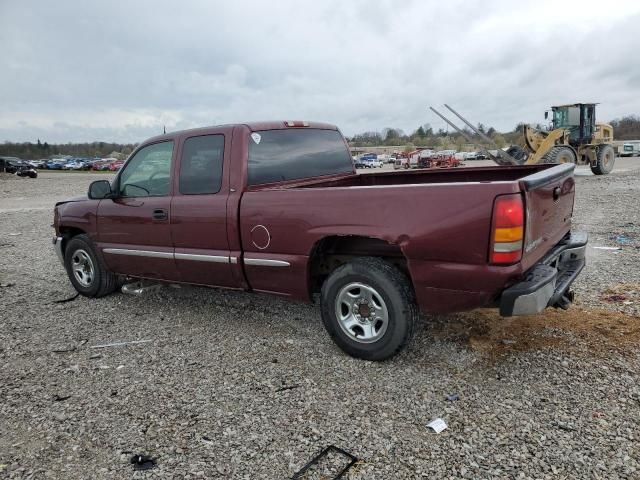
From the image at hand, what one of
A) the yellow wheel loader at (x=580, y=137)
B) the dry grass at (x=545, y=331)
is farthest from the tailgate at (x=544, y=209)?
the yellow wheel loader at (x=580, y=137)

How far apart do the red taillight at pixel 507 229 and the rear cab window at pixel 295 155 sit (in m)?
2.08

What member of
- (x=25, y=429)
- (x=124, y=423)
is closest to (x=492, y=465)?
(x=124, y=423)

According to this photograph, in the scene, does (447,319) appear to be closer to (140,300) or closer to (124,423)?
(124,423)

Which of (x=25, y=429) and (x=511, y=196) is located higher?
(x=511, y=196)

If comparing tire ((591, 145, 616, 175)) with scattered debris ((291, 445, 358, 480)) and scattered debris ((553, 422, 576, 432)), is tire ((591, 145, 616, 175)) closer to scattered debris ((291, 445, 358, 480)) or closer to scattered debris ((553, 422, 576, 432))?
scattered debris ((553, 422, 576, 432))

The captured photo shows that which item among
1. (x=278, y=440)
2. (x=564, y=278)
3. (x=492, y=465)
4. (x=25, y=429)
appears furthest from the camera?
(x=564, y=278)

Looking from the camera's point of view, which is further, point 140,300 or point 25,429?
point 140,300

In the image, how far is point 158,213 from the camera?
4.70 m

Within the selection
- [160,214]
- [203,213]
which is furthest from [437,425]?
[160,214]

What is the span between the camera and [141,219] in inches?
192

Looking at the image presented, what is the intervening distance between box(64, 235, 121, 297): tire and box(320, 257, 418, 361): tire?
3032 millimetres

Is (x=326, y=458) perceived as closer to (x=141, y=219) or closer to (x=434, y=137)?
(x=141, y=219)

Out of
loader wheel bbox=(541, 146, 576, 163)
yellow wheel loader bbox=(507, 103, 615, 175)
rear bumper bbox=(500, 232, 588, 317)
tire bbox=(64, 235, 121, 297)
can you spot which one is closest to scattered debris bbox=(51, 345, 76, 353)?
tire bbox=(64, 235, 121, 297)

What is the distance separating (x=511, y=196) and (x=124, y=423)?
109 inches
